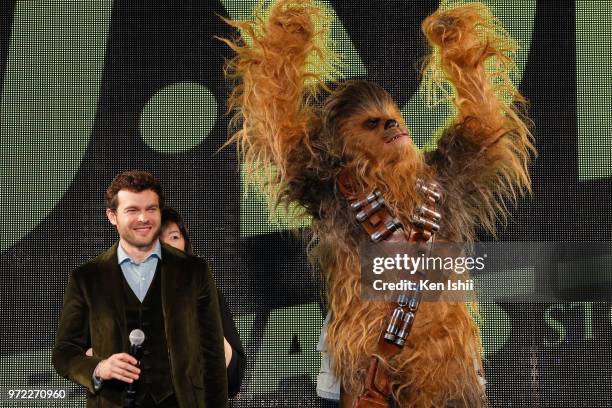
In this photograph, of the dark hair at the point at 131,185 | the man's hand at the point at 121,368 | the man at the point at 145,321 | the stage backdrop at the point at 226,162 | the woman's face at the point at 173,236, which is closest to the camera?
the man's hand at the point at 121,368

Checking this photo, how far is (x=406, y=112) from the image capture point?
380 cm

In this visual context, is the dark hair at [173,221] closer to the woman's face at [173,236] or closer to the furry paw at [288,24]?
the woman's face at [173,236]

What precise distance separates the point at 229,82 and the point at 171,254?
1322 millimetres

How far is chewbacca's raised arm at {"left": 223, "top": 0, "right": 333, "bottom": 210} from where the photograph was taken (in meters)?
3.10

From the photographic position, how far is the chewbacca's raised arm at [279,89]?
310cm

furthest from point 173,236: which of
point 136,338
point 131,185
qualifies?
point 136,338

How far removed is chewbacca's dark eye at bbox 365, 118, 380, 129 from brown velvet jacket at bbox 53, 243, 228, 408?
2.44 feet

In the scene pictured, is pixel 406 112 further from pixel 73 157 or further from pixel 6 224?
pixel 6 224

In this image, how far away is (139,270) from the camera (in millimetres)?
2676

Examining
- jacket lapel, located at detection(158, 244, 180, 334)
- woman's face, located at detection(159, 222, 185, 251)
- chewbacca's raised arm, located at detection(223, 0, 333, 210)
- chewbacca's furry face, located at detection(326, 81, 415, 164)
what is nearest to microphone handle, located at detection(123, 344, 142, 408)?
jacket lapel, located at detection(158, 244, 180, 334)

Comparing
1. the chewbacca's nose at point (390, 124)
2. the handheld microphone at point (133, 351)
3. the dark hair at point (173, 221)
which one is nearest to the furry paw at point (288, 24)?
the chewbacca's nose at point (390, 124)

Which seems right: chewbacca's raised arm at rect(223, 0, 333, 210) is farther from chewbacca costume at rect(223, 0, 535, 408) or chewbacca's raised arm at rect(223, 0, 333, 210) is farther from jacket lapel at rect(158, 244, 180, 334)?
jacket lapel at rect(158, 244, 180, 334)

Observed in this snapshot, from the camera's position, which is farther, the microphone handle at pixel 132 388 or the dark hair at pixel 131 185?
the dark hair at pixel 131 185

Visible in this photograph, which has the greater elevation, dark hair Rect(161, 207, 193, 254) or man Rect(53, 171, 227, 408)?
dark hair Rect(161, 207, 193, 254)
